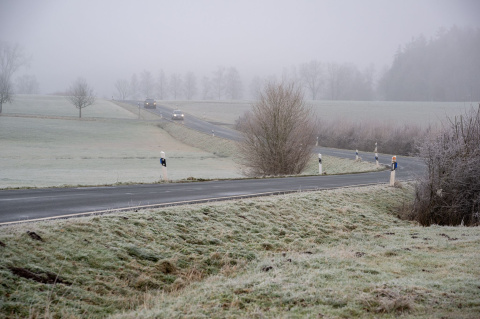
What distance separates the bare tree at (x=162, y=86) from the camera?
569 feet

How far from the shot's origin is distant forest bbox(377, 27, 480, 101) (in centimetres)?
10288

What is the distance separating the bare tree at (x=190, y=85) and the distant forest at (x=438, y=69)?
242ft

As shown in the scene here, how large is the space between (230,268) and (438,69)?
11529cm

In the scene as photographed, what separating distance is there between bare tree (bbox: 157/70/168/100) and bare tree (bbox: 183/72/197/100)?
7662mm

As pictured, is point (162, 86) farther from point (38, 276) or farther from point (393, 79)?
point (38, 276)

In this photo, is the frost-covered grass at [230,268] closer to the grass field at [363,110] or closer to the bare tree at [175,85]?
the grass field at [363,110]

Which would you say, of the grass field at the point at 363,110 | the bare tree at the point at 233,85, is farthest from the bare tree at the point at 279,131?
the bare tree at the point at 233,85

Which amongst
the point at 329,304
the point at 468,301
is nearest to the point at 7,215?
the point at 329,304

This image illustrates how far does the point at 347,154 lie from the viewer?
4156 cm

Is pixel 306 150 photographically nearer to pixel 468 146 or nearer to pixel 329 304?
pixel 468 146

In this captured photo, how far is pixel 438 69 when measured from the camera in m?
110

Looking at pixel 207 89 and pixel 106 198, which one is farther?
pixel 207 89

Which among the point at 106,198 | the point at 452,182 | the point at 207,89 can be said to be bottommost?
the point at 106,198

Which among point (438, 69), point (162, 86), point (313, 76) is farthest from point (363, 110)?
point (162, 86)
